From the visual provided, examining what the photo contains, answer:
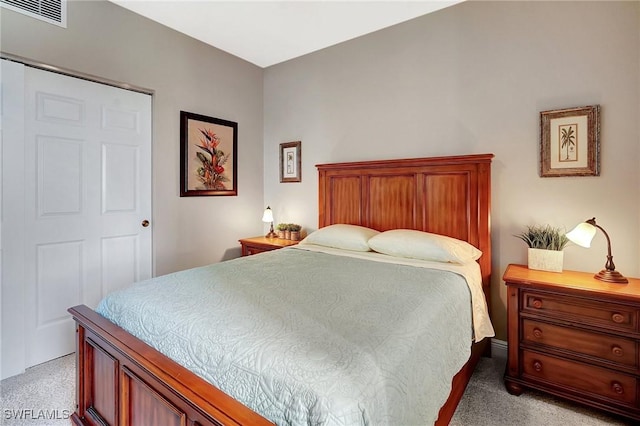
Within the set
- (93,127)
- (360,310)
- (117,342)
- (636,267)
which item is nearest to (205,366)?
(117,342)

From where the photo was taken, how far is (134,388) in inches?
50.0

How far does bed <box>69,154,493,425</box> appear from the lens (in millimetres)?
1037

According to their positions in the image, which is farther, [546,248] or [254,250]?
[254,250]

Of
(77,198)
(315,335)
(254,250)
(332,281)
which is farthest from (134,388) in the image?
(254,250)

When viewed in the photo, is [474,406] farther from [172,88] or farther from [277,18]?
[172,88]

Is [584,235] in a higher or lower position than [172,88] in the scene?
lower

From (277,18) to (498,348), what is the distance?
10.9ft

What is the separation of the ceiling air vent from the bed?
2142 millimetres

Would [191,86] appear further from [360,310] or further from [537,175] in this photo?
[537,175]

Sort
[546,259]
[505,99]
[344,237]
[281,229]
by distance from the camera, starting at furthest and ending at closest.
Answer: [281,229]
[344,237]
[505,99]
[546,259]

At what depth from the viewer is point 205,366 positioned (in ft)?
3.56

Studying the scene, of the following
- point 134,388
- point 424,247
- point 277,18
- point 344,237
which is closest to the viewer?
point 134,388

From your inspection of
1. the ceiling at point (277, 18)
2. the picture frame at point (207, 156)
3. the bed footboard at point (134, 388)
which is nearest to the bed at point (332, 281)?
the bed footboard at point (134, 388)

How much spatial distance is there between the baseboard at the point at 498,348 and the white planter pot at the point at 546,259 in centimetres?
70
